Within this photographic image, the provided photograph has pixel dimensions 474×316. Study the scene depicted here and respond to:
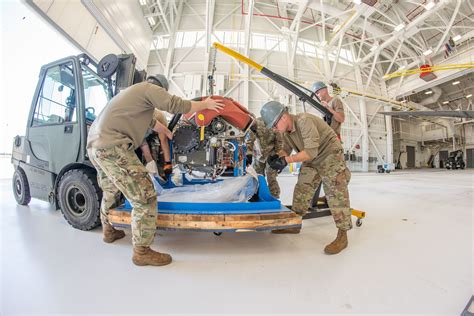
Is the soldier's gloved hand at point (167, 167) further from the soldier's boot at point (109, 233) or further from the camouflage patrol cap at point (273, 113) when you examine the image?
the camouflage patrol cap at point (273, 113)

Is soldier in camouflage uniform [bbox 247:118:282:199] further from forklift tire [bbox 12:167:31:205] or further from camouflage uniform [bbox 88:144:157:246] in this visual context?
forklift tire [bbox 12:167:31:205]

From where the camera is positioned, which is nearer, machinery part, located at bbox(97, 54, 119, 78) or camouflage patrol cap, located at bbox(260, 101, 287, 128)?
camouflage patrol cap, located at bbox(260, 101, 287, 128)

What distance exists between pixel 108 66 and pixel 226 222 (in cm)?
230

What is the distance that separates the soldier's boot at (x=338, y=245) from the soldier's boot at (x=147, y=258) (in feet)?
4.40

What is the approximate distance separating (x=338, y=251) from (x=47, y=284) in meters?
2.12

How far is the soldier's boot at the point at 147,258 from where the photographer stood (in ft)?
4.66

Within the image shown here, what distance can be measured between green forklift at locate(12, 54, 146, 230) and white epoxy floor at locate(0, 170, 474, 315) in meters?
0.36

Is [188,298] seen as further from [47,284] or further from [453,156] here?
[453,156]

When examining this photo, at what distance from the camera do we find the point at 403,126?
1920 centimetres

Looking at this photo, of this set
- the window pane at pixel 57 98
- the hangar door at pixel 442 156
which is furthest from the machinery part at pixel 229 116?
the hangar door at pixel 442 156

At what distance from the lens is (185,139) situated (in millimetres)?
2385

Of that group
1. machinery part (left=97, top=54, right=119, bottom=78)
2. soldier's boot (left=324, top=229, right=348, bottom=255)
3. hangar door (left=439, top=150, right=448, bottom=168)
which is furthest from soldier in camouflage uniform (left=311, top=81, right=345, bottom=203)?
hangar door (left=439, top=150, right=448, bottom=168)

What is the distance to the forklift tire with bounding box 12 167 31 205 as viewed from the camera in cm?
285

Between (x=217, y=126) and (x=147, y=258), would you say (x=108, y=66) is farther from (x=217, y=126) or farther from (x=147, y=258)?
(x=147, y=258)
